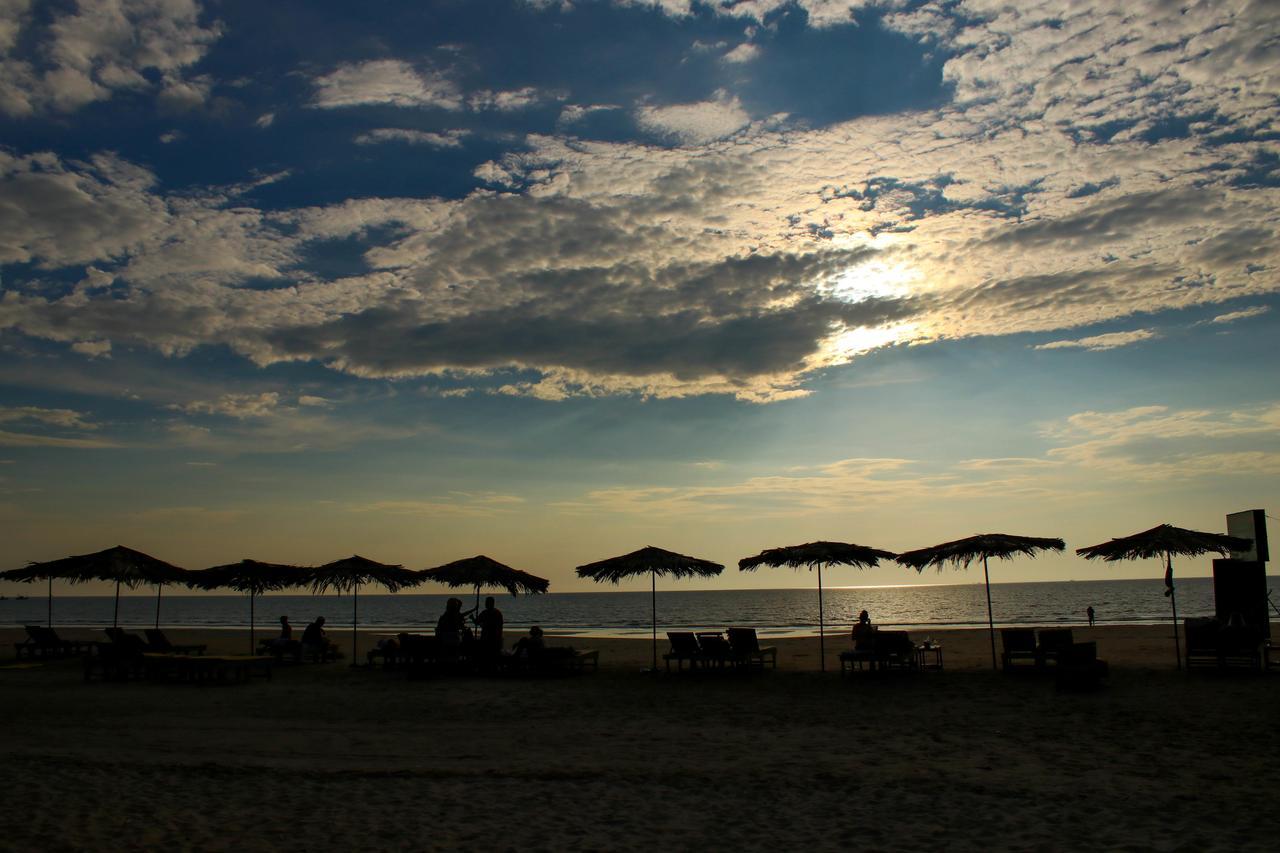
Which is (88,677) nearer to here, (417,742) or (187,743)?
(187,743)

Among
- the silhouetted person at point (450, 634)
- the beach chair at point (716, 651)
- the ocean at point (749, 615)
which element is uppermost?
the silhouetted person at point (450, 634)

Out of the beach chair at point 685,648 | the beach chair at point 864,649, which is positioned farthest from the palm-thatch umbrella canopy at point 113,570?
the beach chair at point 864,649

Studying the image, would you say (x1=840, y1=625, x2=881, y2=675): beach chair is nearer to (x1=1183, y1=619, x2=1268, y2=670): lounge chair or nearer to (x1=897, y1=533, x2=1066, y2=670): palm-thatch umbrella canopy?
(x1=897, y1=533, x2=1066, y2=670): palm-thatch umbrella canopy

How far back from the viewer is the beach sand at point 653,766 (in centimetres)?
659

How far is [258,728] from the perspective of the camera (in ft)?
36.4

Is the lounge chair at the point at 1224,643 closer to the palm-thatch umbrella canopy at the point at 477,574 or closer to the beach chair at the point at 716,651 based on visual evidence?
the beach chair at the point at 716,651

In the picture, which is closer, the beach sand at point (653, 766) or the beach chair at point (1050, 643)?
the beach sand at point (653, 766)

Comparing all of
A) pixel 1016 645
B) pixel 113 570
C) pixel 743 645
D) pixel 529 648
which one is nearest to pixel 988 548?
pixel 1016 645

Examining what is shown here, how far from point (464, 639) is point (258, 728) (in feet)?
21.4

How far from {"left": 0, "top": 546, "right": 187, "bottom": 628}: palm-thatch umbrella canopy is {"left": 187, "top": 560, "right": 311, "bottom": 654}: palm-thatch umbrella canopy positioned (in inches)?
18.2

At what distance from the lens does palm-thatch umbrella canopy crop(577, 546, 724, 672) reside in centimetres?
1797

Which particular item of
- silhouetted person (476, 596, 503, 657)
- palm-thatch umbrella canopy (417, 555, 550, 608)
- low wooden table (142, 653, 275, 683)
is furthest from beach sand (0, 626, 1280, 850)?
palm-thatch umbrella canopy (417, 555, 550, 608)

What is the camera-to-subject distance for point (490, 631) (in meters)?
17.1

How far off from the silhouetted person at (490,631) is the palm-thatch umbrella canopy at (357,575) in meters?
3.11
